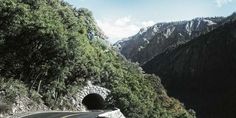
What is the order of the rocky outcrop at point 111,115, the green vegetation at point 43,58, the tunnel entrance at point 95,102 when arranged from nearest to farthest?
the rocky outcrop at point 111,115
the green vegetation at point 43,58
the tunnel entrance at point 95,102

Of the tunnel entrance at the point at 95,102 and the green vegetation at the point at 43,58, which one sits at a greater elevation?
the tunnel entrance at the point at 95,102

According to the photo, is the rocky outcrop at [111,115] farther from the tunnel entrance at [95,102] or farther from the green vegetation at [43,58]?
the tunnel entrance at [95,102]

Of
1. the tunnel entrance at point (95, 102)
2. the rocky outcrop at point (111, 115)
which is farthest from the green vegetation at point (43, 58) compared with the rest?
the rocky outcrop at point (111, 115)

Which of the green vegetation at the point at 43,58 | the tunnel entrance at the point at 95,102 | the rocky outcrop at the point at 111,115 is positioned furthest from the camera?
the tunnel entrance at the point at 95,102

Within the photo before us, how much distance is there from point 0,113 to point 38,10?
679 inches

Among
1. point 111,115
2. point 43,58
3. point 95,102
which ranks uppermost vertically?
point 95,102

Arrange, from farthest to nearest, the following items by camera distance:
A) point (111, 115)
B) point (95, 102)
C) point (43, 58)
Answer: point (95, 102) < point (43, 58) < point (111, 115)

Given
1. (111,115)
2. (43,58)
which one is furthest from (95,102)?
(111,115)

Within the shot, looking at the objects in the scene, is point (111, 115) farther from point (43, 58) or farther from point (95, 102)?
point (95, 102)

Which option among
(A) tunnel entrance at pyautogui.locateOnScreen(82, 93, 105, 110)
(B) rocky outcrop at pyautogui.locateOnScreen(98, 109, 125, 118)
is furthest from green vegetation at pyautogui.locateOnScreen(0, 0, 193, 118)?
(B) rocky outcrop at pyautogui.locateOnScreen(98, 109, 125, 118)

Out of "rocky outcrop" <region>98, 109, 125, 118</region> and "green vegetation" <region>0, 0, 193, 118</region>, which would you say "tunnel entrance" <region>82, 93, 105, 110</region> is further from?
"rocky outcrop" <region>98, 109, 125, 118</region>

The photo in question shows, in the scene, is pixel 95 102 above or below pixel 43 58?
above

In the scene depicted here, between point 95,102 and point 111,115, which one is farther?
point 95,102

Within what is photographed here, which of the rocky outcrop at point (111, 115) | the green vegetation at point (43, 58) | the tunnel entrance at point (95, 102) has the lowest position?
the rocky outcrop at point (111, 115)
